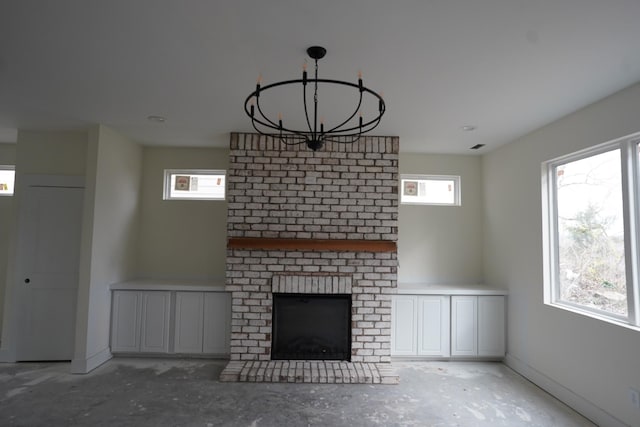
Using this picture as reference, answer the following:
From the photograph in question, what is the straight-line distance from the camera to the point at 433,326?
427 cm

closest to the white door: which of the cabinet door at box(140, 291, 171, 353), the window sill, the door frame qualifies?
the door frame

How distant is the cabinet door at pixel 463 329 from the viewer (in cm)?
427

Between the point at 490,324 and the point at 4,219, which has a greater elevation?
the point at 4,219

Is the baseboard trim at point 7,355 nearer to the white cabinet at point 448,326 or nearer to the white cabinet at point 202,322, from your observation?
the white cabinet at point 202,322

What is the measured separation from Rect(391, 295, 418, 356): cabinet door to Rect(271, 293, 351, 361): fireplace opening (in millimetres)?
587

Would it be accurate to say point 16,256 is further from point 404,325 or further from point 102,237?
point 404,325

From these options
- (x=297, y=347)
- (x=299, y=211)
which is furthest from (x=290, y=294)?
(x=299, y=211)

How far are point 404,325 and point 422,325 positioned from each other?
8.5 inches

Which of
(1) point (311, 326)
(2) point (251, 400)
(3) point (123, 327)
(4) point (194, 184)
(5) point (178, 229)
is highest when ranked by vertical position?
(4) point (194, 184)

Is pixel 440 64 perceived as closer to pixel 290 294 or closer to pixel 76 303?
pixel 290 294

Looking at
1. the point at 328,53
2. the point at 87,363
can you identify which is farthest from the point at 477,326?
the point at 87,363

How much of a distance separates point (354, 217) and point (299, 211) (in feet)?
2.07

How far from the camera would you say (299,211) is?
4.08 meters

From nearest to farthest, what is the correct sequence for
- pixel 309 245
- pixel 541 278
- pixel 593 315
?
pixel 593 315, pixel 541 278, pixel 309 245
